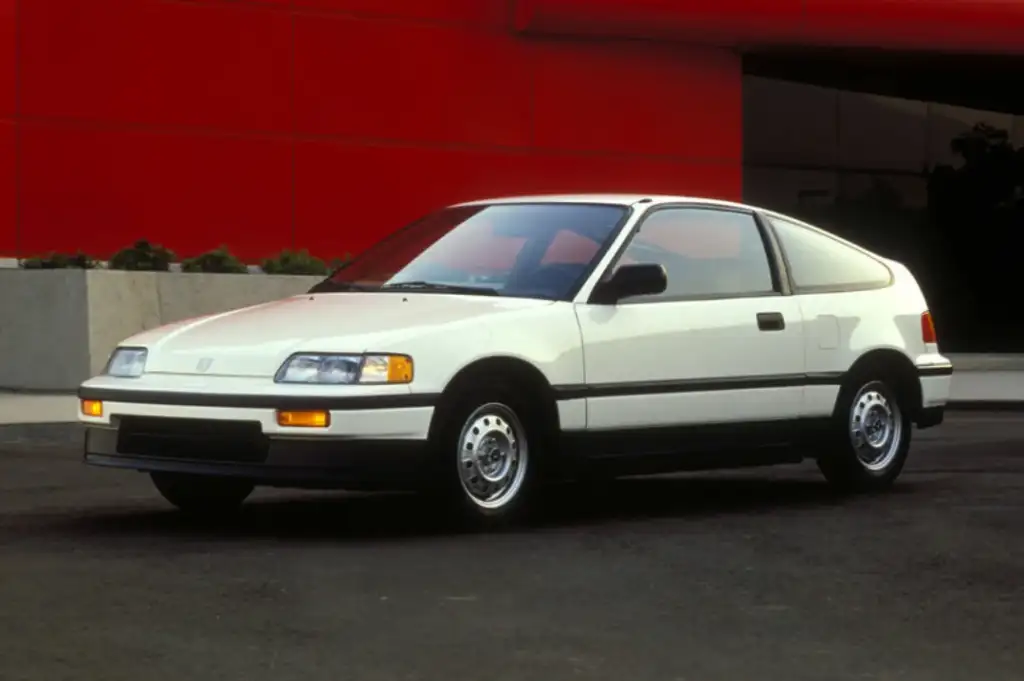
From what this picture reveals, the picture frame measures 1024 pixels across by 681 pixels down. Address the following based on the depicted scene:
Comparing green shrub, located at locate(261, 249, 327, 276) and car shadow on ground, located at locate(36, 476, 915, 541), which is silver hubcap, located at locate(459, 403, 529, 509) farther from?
green shrub, located at locate(261, 249, 327, 276)

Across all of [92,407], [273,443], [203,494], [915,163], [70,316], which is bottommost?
[203,494]

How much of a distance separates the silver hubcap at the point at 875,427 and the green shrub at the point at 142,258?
909 cm

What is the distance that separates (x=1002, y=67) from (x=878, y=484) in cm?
1831

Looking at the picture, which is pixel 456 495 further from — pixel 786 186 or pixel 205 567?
pixel 786 186

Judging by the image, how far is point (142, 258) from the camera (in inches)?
712

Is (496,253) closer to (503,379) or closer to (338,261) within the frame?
(503,379)

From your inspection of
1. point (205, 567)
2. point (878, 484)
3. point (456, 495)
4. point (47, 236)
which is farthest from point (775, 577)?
point (47, 236)

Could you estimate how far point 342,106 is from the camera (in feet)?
72.4

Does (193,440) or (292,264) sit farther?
(292,264)

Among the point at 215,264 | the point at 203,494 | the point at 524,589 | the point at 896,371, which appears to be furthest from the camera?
the point at 215,264

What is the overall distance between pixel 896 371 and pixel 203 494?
150 inches

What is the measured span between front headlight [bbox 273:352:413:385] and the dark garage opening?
18527 mm

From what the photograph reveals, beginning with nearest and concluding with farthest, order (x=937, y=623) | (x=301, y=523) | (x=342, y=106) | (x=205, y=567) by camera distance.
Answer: (x=937, y=623)
(x=205, y=567)
(x=301, y=523)
(x=342, y=106)

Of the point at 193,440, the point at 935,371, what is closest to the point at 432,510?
the point at 193,440
